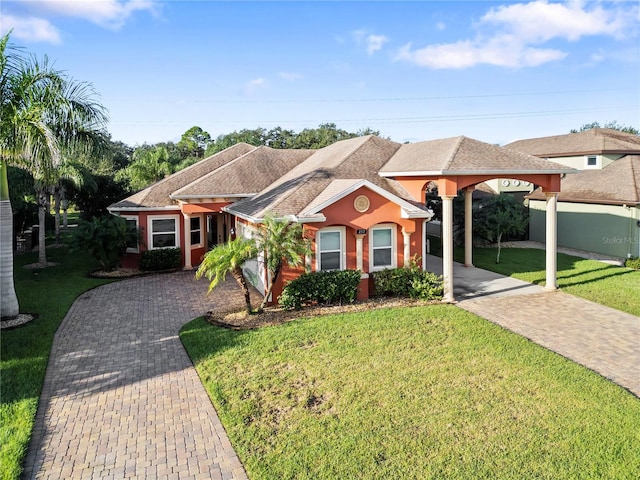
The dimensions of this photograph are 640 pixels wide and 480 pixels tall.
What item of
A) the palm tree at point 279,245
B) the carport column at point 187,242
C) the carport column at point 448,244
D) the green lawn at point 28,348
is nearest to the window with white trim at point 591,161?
the carport column at point 448,244

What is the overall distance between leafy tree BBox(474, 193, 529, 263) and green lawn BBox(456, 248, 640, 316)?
1.05m

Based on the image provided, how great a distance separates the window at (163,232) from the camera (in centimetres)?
2172

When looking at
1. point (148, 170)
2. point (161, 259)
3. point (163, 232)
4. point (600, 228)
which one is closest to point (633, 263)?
point (600, 228)

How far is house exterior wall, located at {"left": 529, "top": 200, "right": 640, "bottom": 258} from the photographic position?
22703 mm

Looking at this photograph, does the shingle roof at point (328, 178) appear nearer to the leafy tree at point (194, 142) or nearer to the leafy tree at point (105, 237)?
the leafy tree at point (105, 237)

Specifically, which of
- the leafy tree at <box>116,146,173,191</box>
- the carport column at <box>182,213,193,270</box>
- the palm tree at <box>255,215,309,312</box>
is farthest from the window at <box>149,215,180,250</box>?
the palm tree at <box>255,215,309,312</box>

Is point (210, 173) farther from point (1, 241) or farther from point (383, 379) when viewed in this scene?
Answer: point (383, 379)

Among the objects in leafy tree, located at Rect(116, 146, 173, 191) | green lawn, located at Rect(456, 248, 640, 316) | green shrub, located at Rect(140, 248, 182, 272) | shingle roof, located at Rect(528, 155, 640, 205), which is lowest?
green lawn, located at Rect(456, 248, 640, 316)

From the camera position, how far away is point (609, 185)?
24.6m

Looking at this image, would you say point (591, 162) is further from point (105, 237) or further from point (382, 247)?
point (105, 237)

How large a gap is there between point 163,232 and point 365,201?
1106 centimetres

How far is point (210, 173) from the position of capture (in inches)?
923

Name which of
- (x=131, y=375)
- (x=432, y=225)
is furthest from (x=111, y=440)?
(x=432, y=225)

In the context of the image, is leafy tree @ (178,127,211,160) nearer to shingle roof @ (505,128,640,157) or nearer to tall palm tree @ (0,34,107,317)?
shingle roof @ (505,128,640,157)
